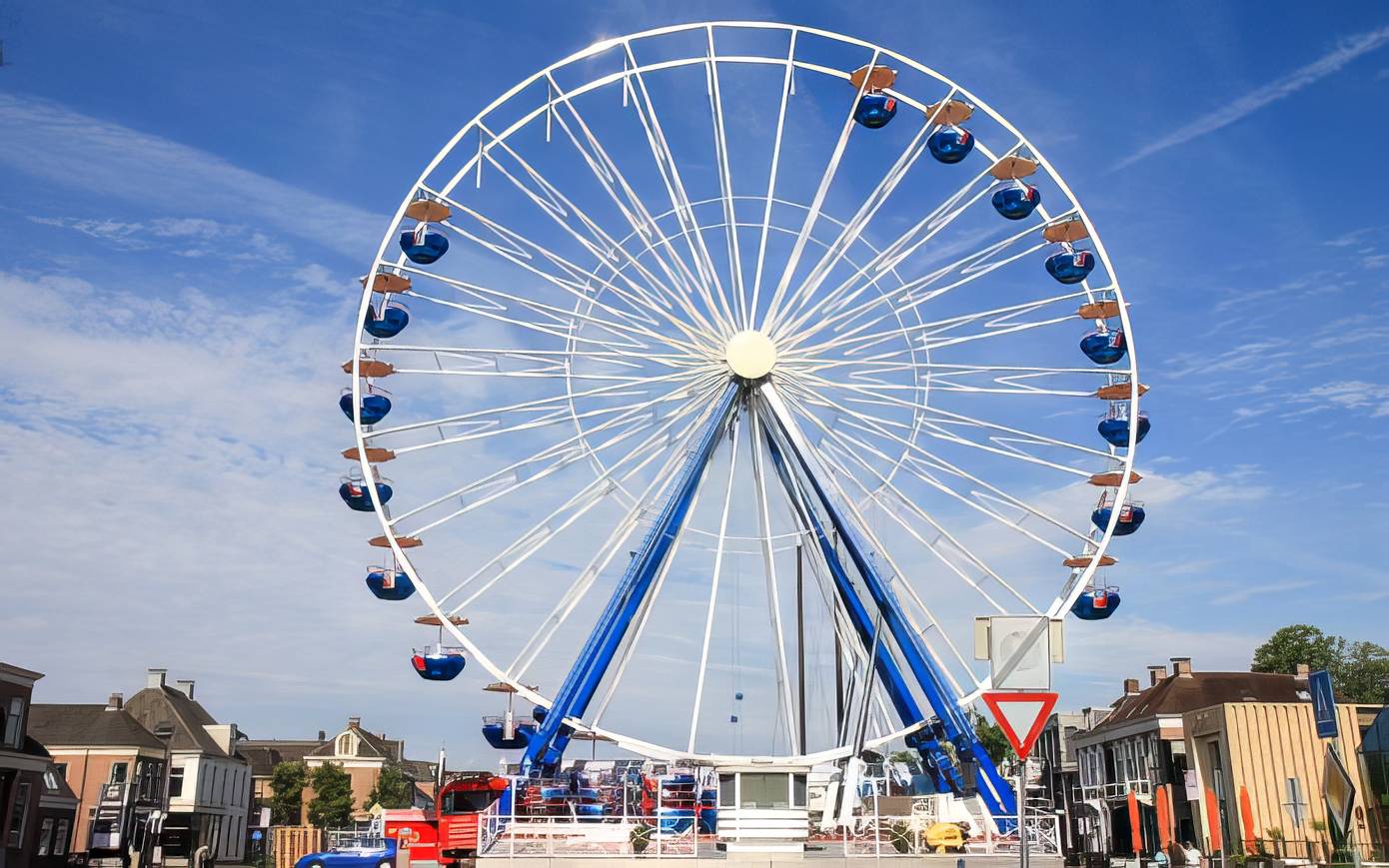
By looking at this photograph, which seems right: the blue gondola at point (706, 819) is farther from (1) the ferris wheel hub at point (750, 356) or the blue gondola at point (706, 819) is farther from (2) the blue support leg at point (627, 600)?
(1) the ferris wheel hub at point (750, 356)

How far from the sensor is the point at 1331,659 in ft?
261

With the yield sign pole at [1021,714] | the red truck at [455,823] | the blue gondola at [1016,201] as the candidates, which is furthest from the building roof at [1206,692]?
the yield sign pole at [1021,714]

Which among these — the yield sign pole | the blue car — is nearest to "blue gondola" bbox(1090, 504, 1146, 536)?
the blue car

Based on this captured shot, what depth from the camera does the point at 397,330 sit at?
108 ft

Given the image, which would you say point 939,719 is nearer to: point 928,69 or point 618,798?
point 618,798

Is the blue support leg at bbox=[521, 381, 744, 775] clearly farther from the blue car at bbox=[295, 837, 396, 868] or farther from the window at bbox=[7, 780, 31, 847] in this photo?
the window at bbox=[7, 780, 31, 847]

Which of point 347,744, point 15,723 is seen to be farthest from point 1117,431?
point 347,744

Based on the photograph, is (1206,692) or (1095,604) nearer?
(1095,604)

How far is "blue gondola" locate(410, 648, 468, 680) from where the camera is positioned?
31641 millimetres

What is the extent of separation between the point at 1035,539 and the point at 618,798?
1189 centimetres

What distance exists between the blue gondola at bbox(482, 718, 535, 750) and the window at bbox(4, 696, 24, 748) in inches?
864

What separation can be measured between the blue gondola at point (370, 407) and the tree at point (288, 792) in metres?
53.1

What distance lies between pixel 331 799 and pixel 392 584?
50.6 metres

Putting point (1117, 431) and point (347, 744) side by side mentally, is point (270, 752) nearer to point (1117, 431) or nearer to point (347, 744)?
point (347, 744)
